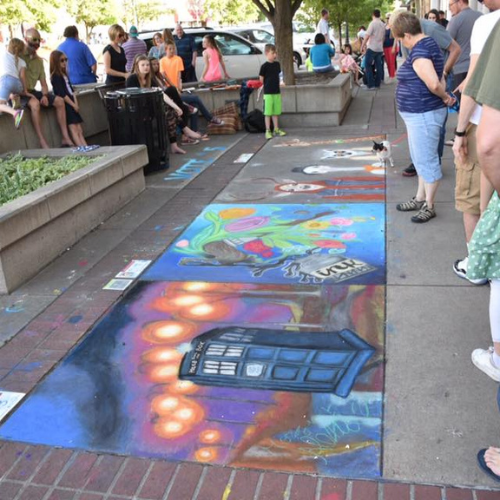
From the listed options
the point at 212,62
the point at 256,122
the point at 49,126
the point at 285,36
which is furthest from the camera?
the point at 212,62

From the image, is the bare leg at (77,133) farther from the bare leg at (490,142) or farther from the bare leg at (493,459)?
the bare leg at (493,459)

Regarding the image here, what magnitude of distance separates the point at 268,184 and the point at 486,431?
4911 mm

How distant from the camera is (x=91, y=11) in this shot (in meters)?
42.8

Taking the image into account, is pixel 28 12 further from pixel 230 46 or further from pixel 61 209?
pixel 61 209

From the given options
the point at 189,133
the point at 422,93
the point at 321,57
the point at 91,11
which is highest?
the point at 91,11

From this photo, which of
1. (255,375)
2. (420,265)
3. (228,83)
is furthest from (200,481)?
(228,83)

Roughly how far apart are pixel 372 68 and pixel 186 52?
5.17 m

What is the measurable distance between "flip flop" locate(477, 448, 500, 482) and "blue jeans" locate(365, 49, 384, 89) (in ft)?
46.6

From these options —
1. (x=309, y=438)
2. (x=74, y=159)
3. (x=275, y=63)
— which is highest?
(x=275, y=63)

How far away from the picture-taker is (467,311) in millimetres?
3965

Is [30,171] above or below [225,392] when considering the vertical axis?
above

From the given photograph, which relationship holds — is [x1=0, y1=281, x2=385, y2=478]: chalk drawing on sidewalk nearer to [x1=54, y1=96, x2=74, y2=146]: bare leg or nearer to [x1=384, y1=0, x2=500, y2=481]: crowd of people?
[x1=384, y1=0, x2=500, y2=481]: crowd of people

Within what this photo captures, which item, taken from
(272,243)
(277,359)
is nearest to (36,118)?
(272,243)

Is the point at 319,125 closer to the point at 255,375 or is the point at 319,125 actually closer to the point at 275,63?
the point at 275,63
